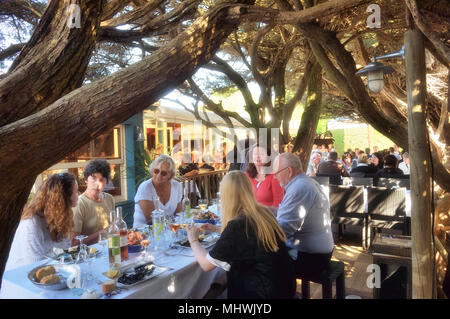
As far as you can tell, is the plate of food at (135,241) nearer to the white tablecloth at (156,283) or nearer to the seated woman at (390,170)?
the white tablecloth at (156,283)

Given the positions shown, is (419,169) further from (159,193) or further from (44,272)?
(159,193)

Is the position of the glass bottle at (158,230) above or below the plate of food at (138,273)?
above

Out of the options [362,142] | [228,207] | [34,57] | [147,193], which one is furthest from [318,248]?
[362,142]

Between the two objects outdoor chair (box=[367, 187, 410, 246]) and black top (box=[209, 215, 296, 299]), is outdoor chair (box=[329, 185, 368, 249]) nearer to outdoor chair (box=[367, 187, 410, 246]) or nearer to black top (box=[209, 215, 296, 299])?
outdoor chair (box=[367, 187, 410, 246])

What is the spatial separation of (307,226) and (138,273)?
5.29 feet

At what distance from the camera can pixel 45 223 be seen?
2695 mm

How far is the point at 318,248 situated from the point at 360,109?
143cm

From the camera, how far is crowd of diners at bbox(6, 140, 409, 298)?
210 centimetres

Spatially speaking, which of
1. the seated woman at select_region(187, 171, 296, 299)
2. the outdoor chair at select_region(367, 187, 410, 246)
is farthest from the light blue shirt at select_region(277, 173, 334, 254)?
the outdoor chair at select_region(367, 187, 410, 246)

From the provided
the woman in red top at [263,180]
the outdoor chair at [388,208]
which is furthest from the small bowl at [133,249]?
the outdoor chair at [388,208]

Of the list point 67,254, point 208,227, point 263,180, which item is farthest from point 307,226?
point 67,254

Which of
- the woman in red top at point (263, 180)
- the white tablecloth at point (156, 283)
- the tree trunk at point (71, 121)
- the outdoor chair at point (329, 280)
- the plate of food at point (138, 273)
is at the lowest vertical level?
the outdoor chair at point (329, 280)

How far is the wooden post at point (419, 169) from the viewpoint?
6.58ft

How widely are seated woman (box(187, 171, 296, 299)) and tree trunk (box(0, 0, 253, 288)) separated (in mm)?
1052
